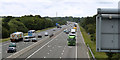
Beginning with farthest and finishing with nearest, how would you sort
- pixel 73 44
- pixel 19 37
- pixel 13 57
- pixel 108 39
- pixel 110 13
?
pixel 19 37 < pixel 73 44 < pixel 13 57 < pixel 108 39 < pixel 110 13

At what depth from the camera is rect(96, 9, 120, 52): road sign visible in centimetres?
606

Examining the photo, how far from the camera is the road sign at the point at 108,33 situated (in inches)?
239

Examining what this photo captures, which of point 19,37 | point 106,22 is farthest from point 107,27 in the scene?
point 19,37

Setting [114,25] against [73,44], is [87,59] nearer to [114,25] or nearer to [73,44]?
[73,44]

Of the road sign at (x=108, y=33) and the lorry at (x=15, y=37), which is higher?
the road sign at (x=108, y=33)

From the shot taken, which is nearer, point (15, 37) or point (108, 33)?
point (108, 33)

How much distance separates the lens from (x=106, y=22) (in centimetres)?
614

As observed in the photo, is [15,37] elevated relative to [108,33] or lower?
lower

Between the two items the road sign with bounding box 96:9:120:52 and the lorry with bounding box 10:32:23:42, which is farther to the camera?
the lorry with bounding box 10:32:23:42

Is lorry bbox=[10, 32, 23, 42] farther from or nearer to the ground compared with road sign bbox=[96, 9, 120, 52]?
nearer to the ground

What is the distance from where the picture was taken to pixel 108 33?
20.1 feet

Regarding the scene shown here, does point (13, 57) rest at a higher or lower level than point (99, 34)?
lower

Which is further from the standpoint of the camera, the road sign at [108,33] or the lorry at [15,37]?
the lorry at [15,37]

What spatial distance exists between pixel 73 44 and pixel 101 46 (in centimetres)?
5079
